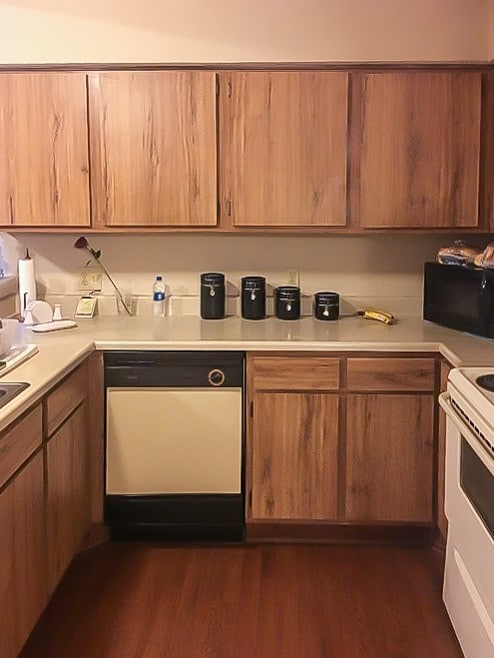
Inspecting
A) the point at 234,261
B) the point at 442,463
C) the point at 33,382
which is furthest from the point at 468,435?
the point at 234,261

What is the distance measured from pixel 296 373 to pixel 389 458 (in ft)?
1.65

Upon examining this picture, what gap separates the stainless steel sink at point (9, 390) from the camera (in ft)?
7.52

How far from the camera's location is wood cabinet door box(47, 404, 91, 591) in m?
2.70

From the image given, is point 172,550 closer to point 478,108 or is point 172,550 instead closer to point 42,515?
point 42,515

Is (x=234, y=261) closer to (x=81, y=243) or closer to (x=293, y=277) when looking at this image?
(x=293, y=277)

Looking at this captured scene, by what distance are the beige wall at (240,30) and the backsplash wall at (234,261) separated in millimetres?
807

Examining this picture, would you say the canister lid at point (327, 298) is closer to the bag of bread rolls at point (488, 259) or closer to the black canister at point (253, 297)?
the black canister at point (253, 297)

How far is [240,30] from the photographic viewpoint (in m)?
3.58

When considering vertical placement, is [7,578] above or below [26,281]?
below

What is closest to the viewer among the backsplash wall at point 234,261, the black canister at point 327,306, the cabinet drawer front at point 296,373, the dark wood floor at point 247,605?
the dark wood floor at point 247,605

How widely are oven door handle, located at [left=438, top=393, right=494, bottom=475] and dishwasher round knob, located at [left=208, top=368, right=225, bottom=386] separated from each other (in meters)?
0.94

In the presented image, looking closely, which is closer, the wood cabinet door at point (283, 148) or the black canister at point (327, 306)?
the wood cabinet door at point (283, 148)

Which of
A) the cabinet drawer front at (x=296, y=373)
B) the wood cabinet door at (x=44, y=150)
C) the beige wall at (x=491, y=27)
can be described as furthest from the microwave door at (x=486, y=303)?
the wood cabinet door at (x=44, y=150)

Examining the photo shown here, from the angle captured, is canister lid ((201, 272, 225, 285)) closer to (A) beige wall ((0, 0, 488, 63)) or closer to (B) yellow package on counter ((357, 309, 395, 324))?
(B) yellow package on counter ((357, 309, 395, 324))
